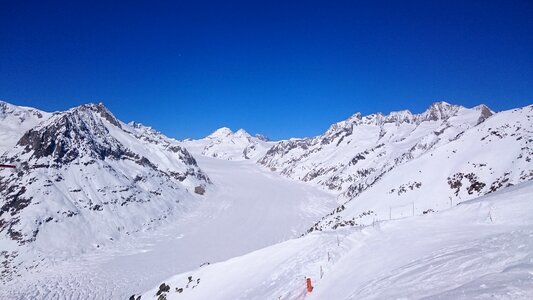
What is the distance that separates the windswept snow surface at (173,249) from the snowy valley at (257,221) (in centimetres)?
27

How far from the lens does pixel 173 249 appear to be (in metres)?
58.3

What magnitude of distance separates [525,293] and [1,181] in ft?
247

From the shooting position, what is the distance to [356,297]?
11266mm

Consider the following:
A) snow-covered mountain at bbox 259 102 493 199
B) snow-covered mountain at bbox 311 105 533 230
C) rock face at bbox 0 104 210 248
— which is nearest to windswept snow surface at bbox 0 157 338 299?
rock face at bbox 0 104 210 248

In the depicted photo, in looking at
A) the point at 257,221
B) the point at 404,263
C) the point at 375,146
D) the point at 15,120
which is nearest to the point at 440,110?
the point at 375,146

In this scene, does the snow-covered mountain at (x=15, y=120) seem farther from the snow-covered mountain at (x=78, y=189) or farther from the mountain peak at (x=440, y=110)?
the mountain peak at (x=440, y=110)

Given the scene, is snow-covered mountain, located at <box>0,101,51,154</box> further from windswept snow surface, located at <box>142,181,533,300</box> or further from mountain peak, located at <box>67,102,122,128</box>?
windswept snow surface, located at <box>142,181,533,300</box>

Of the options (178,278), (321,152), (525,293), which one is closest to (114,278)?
(178,278)

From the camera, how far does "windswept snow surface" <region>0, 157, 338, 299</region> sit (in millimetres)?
44000

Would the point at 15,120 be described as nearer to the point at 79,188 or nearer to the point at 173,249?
the point at 79,188

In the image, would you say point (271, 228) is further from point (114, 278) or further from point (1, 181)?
point (1, 181)

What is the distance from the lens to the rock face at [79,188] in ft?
188

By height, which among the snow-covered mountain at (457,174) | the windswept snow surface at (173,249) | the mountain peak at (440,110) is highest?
the mountain peak at (440,110)

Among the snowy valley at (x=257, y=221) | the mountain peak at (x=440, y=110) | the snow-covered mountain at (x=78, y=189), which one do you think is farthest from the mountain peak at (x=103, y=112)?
the mountain peak at (x=440, y=110)
